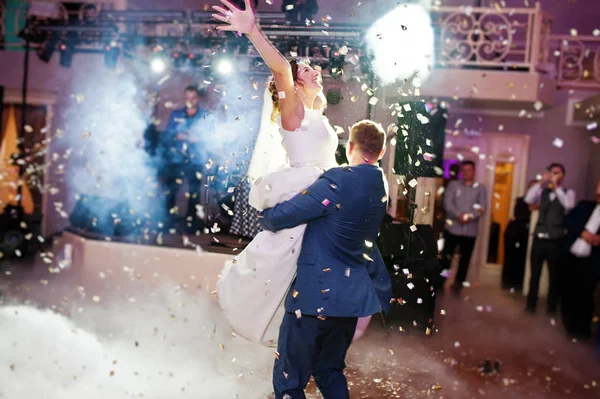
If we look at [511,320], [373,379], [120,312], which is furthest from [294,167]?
[511,320]

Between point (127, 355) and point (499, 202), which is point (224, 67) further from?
point (499, 202)

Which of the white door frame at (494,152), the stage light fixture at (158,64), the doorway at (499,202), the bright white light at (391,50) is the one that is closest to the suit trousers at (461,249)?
the doorway at (499,202)

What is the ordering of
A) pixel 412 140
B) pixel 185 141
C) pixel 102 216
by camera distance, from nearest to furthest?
1. pixel 412 140
2. pixel 102 216
3. pixel 185 141

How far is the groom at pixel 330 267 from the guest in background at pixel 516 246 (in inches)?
242

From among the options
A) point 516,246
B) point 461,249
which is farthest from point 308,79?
point 516,246

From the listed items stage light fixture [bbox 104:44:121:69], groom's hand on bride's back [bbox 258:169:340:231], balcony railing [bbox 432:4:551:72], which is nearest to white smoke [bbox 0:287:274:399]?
groom's hand on bride's back [bbox 258:169:340:231]

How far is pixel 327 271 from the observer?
8.04 ft

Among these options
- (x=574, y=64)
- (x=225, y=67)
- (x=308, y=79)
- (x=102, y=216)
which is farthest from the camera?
(x=574, y=64)

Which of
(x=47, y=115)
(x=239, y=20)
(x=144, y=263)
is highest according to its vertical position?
(x=239, y=20)

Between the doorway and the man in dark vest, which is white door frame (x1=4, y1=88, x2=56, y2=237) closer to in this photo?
the doorway

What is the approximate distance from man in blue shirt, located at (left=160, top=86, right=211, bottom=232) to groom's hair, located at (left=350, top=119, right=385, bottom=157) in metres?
4.91

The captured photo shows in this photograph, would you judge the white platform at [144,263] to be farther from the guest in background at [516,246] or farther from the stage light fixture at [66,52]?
the guest in background at [516,246]

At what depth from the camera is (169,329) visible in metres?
4.84

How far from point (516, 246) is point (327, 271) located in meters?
6.49
